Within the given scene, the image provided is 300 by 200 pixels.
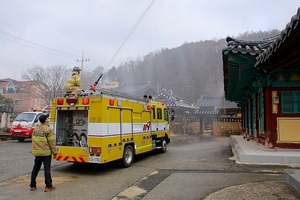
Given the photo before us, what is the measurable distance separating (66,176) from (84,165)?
67.0 inches

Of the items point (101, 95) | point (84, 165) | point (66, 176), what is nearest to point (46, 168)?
point (66, 176)

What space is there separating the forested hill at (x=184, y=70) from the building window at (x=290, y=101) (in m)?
37.5

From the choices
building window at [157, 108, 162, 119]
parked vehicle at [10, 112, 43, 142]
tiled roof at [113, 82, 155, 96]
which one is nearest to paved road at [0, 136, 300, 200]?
building window at [157, 108, 162, 119]

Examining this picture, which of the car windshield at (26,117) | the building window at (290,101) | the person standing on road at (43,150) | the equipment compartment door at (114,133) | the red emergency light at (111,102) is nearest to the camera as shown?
the person standing on road at (43,150)

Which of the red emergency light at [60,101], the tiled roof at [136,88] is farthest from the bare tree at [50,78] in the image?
the red emergency light at [60,101]

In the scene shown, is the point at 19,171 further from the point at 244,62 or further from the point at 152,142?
the point at 244,62

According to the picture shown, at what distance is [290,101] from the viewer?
413 inches

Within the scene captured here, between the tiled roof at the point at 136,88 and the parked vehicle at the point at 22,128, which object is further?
the tiled roof at the point at 136,88

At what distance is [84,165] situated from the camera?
32.3 feet

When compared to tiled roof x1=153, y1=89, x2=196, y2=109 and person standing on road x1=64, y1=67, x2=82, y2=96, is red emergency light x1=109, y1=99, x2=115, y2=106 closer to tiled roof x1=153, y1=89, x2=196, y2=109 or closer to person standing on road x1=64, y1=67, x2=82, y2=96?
person standing on road x1=64, y1=67, x2=82, y2=96

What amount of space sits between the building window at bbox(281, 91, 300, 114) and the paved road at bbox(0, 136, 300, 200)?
2698mm

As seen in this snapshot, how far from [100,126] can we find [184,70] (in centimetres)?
4693

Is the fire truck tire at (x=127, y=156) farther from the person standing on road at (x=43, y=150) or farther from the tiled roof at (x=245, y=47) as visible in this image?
the tiled roof at (x=245, y=47)

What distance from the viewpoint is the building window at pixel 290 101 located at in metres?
10.4
